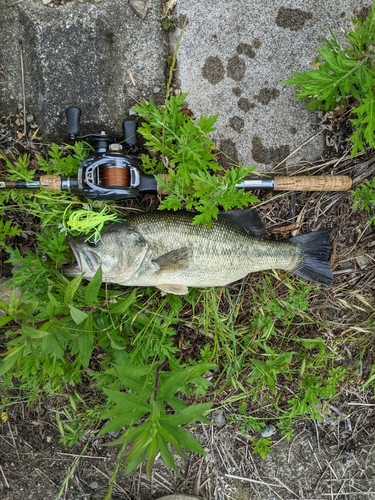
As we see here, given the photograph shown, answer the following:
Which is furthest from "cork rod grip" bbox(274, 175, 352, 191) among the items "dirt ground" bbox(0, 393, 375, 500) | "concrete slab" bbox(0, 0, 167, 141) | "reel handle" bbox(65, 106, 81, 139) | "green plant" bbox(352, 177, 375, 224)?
"dirt ground" bbox(0, 393, 375, 500)

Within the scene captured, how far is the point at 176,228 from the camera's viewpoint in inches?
123

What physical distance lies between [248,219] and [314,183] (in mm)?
596

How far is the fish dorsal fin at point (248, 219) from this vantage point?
3299 millimetres

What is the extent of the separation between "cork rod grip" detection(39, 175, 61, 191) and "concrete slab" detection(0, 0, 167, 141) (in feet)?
1.52

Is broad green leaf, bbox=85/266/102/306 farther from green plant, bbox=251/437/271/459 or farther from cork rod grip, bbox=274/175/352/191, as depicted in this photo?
green plant, bbox=251/437/271/459

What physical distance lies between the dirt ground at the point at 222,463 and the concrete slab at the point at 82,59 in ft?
8.17

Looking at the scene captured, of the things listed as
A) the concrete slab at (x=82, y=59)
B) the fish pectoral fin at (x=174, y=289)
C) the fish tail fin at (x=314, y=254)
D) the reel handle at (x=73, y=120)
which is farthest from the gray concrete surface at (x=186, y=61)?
the fish pectoral fin at (x=174, y=289)

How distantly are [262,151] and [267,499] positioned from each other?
316 cm

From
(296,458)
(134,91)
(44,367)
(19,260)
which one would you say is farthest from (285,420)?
(134,91)

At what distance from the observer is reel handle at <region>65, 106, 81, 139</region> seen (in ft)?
10.0

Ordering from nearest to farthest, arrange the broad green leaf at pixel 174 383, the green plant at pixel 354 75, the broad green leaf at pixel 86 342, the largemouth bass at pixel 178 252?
the broad green leaf at pixel 174 383, the broad green leaf at pixel 86 342, the green plant at pixel 354 75, the largemouth bass at pixel 178 252

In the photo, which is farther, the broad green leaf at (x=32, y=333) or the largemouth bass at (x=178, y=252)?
the largemouth bass at (x=178, y=252)

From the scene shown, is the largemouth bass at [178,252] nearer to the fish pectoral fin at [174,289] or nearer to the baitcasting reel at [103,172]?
the fish pectoral fin at [174,289]

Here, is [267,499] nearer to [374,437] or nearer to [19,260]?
[374,437]
